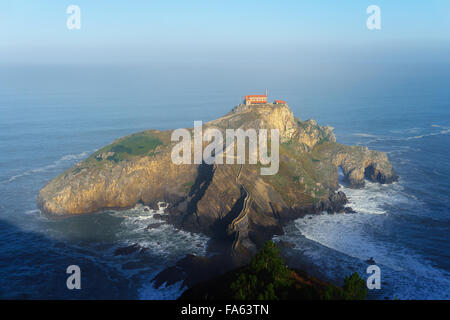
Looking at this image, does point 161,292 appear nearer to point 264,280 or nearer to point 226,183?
point 264,280

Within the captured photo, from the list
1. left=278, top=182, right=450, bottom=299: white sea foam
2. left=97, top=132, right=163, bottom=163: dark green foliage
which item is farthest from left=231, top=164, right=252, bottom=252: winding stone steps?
left=97, top=132, right=163, bottom=163: dark green foliage

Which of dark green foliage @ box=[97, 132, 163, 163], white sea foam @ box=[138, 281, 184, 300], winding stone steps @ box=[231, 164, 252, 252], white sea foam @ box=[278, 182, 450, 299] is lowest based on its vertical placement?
white sea foam @ box=[138, 281, 184, 300]

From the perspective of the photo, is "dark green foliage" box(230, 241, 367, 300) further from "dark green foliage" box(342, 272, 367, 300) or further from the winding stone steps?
the winding stone steps

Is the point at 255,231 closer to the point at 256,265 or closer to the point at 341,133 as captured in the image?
the point at 256,265

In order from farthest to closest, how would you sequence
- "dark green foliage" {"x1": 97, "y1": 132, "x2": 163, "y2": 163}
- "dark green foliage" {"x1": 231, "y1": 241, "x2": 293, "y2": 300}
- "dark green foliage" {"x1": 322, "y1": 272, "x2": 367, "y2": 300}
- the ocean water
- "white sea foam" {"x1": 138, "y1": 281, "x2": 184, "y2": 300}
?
"dark green foliage" {"x1": 97, "y1": 132, "x2": 163, "y2": 163}, the ocean water, "white sea foam" {"x1": 138, "y1": 281, "x2": 184, "y2": 300}, "dark green foliage" {"x1": 322, "y1": 272, "x2": 367, "y2": 300}, "dark green foliage" {"x1": 231, "y1": 241, "x2": 293, "y2": 300}

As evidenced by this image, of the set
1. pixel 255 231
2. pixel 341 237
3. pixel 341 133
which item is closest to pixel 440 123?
pixel 341 133

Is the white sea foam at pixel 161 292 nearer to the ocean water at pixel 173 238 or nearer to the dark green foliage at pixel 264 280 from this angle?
the ocean water at pixel 173 238

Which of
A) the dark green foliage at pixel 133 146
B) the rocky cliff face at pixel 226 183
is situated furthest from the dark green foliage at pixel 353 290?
the dark green foliage at pixel 133 146
